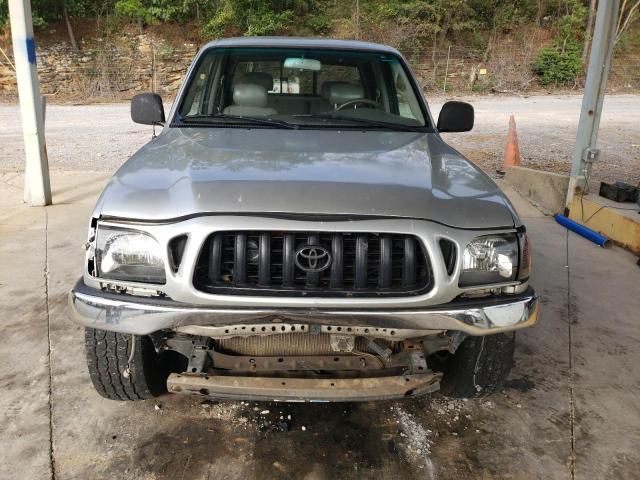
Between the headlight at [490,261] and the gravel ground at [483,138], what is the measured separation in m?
6.62

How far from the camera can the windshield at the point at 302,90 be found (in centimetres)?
345

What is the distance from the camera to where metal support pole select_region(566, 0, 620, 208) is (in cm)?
568

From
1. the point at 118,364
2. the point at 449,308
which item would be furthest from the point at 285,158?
the point at 118,364

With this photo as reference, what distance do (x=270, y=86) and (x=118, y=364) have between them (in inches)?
86.4

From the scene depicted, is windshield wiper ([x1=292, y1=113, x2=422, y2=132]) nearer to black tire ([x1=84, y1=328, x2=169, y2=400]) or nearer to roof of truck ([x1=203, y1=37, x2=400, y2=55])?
roof of truck ([x1=203, y1=37, x2=400, y2=55])

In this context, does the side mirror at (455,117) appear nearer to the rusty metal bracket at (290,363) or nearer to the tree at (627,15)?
the rusty metal bracket at (290,363)

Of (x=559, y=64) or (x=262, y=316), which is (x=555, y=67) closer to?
(x=559, y=64)

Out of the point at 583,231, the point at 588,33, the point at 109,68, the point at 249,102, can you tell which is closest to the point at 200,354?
the point at 249,102

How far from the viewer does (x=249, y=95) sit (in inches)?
146

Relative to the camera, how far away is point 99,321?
2.21 meters

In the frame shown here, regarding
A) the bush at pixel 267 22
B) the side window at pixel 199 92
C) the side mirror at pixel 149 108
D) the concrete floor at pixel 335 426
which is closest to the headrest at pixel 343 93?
the side window at pixel 199 92

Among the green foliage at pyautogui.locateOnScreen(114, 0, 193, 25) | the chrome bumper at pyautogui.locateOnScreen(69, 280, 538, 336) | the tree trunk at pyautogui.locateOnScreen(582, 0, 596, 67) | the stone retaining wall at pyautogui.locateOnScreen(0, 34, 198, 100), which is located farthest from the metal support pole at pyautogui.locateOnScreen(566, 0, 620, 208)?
the tree trunk at pyautogui.locateOnScreen(582, 0, 596, 67)

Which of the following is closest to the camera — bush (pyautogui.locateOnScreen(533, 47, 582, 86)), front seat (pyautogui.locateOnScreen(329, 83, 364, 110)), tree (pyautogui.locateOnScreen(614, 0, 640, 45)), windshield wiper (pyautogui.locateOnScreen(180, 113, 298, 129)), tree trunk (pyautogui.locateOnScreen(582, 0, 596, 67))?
windshield wiper (pyautogui.locateOnScreen(180, 113, 298, 129))

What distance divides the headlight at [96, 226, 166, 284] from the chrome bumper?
0.09 metres
